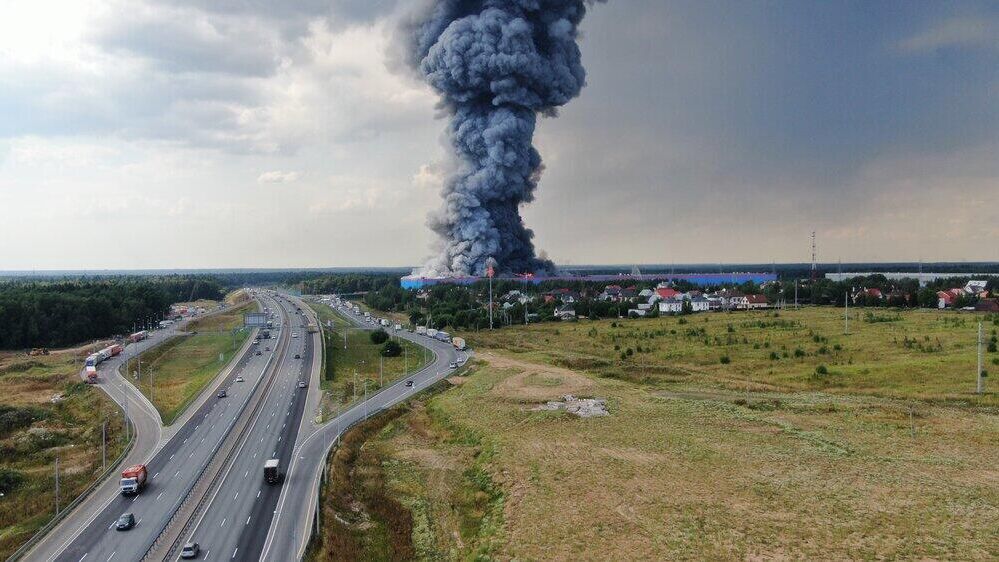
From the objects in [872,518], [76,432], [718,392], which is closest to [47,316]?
[76,432]

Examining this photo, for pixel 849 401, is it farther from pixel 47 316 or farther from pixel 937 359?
pixel 47 316

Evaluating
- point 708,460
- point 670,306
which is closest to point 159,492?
point 708,460

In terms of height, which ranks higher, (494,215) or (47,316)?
(494,215)

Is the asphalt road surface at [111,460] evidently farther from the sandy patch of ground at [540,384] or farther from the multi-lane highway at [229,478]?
the sandy patch of ground at [540,384]

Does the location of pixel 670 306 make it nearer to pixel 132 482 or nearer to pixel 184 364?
pixel 184 364

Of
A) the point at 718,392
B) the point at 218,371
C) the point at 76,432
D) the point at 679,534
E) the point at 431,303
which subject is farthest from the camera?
the point at 431,303

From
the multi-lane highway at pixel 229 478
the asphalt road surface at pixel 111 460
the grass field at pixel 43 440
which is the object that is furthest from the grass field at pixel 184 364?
the grass field at pixel 43 440
